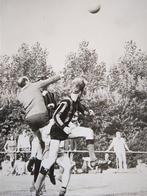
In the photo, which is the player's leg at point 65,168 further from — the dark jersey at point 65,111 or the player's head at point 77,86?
the player's head at point 77,86

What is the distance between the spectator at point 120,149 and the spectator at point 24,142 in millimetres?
601

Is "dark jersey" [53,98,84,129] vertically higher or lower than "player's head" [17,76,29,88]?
lower

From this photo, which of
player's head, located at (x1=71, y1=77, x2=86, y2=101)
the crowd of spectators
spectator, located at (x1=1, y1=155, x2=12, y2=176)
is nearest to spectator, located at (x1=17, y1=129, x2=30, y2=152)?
the crowd of spectators

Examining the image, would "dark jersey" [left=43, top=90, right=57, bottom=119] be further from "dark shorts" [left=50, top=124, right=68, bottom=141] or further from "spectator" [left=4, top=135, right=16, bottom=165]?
"spectator" [left=4, top=135, right=16, bottom=165]

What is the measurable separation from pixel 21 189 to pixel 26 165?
0.18 metres

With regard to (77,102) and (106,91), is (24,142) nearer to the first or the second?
(77,102)

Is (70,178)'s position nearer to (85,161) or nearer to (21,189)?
(85,161)

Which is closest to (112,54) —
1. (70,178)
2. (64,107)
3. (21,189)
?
(64,107)

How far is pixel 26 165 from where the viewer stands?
3227 millimetres

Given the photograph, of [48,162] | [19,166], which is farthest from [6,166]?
[48,162]

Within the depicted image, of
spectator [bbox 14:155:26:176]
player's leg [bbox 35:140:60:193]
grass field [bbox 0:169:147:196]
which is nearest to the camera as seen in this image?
grass field [bbox 0:169:147:196]

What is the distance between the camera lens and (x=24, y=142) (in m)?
3.25

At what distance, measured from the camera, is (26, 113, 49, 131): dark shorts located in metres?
3.20

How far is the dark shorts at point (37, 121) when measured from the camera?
320cm
